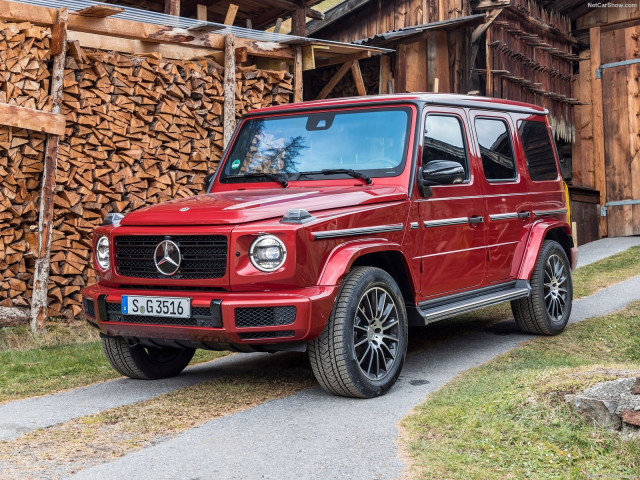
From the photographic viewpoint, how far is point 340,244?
205 inches

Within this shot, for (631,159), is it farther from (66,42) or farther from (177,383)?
(177,383)

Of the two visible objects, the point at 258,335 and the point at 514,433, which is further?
the point at 258,335

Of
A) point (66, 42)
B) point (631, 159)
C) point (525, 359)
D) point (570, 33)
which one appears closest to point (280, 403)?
point (525, 359)

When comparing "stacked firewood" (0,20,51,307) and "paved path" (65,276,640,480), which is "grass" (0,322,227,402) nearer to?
"stacked firewood" (0,20,51,307)

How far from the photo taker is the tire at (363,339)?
16.6 ft

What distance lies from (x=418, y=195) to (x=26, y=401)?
3077mm

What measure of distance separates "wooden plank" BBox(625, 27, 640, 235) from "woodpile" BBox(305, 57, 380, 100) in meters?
5.08

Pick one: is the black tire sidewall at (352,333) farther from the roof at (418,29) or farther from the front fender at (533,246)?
the roof at (418,29)

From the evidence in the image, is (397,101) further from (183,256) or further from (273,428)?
(273,428)

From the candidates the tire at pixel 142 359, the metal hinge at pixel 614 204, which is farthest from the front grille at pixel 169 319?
the metal hinge at pixel 614 204

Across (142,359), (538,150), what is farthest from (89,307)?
(538,150)

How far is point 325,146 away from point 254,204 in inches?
47.1

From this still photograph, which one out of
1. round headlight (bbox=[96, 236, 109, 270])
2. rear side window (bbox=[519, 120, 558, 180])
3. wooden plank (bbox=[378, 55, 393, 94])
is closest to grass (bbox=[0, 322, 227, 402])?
round headlight (bbox=[96, 236, 109, 270])

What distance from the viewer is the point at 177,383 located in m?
6.02
